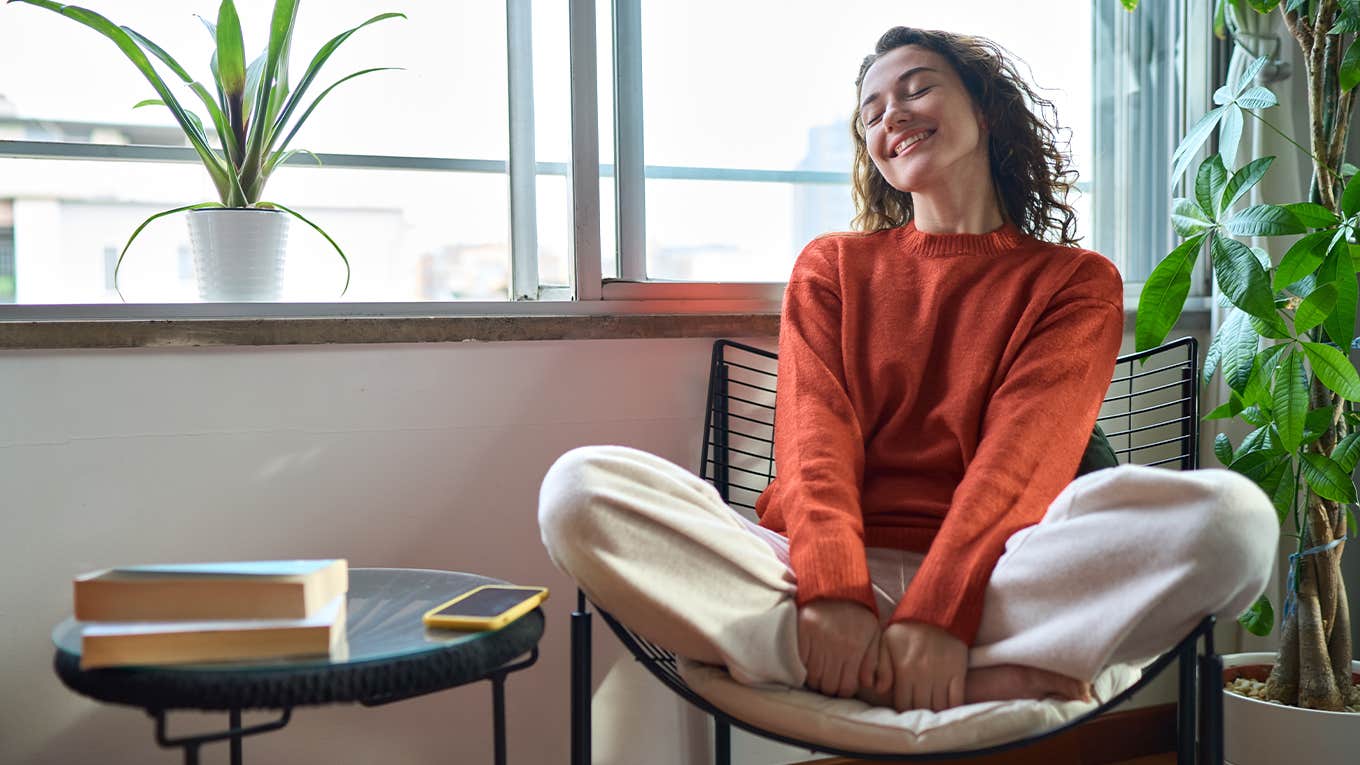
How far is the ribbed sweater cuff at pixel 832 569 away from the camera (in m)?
1.03

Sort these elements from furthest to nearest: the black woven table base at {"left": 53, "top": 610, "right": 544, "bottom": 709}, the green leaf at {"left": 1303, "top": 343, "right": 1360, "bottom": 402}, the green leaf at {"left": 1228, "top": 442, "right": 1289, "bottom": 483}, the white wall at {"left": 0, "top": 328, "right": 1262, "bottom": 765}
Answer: the green leaf at {"left": 1228, "top": 442, "right": 1289, "bottom": 483}, the green leaf at {"left": 1303, "top": 343, "right": 1360, "bottom": 402}, the white wall at {"left": 0, "top": 328, "right": 1262, "bottom": 765}, the black woven table base at {"left": 53, "top": 610, "right": 544, "bottom": 709}

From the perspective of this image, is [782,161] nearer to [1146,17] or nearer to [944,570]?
[1146,17]

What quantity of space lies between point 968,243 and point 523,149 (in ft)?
2.24

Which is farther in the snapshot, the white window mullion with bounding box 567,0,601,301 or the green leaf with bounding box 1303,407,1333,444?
the white window mullion with bounding box 567,0,601,301

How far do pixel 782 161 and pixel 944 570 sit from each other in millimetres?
931

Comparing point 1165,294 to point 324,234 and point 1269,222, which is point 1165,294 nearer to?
point 1269,222

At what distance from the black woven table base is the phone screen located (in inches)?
2.8

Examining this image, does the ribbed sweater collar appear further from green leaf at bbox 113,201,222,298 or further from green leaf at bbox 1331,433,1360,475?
green leaf at bbox 113,201,222,298

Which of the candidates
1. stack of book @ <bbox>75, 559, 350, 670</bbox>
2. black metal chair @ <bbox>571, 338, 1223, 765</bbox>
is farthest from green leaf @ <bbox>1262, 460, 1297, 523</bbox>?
stack of book @ <bbox>75, 559, 350, 670</bbox>

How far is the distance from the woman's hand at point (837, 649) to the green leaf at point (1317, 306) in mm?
781

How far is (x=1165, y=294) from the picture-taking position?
143cm

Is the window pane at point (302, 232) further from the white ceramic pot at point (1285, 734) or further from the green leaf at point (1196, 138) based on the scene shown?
the white ceramic pot at point (1285, 734)

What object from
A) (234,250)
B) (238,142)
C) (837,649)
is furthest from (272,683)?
(238,142)

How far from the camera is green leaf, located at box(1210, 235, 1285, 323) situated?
1356mm
